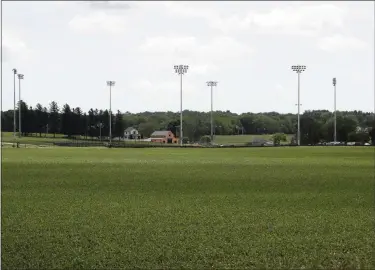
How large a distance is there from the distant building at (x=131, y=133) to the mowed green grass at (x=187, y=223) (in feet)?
451

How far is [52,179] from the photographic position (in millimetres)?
25156

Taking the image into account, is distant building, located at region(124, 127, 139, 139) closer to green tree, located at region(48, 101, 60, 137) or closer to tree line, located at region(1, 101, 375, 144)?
tree line, located at region(1, 101, 375, 144)

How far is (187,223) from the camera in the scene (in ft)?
43.9

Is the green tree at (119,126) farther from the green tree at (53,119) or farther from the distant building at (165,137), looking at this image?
the green tree at (53,119)

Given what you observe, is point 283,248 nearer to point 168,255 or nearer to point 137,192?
point 168,255

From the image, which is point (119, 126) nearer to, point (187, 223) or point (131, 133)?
point (131, 133)

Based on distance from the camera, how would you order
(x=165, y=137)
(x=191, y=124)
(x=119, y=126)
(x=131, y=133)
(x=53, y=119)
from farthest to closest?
(x=131, y=133)
(x=191, y=124)
(x=119, y=126)
(x=165, y=137)
(x=53, y=119)

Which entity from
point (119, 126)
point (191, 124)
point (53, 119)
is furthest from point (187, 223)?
point (191, 124)

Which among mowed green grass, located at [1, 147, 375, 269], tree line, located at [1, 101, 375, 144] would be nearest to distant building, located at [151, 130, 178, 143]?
tree line, located at [1, 101, 375, 144]

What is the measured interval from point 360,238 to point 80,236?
5.48m

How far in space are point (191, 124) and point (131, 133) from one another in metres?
17.4

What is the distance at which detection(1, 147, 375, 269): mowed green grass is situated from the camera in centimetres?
990

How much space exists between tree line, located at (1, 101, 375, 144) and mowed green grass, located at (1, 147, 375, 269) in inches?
3489

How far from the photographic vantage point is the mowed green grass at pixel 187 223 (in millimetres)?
9898
